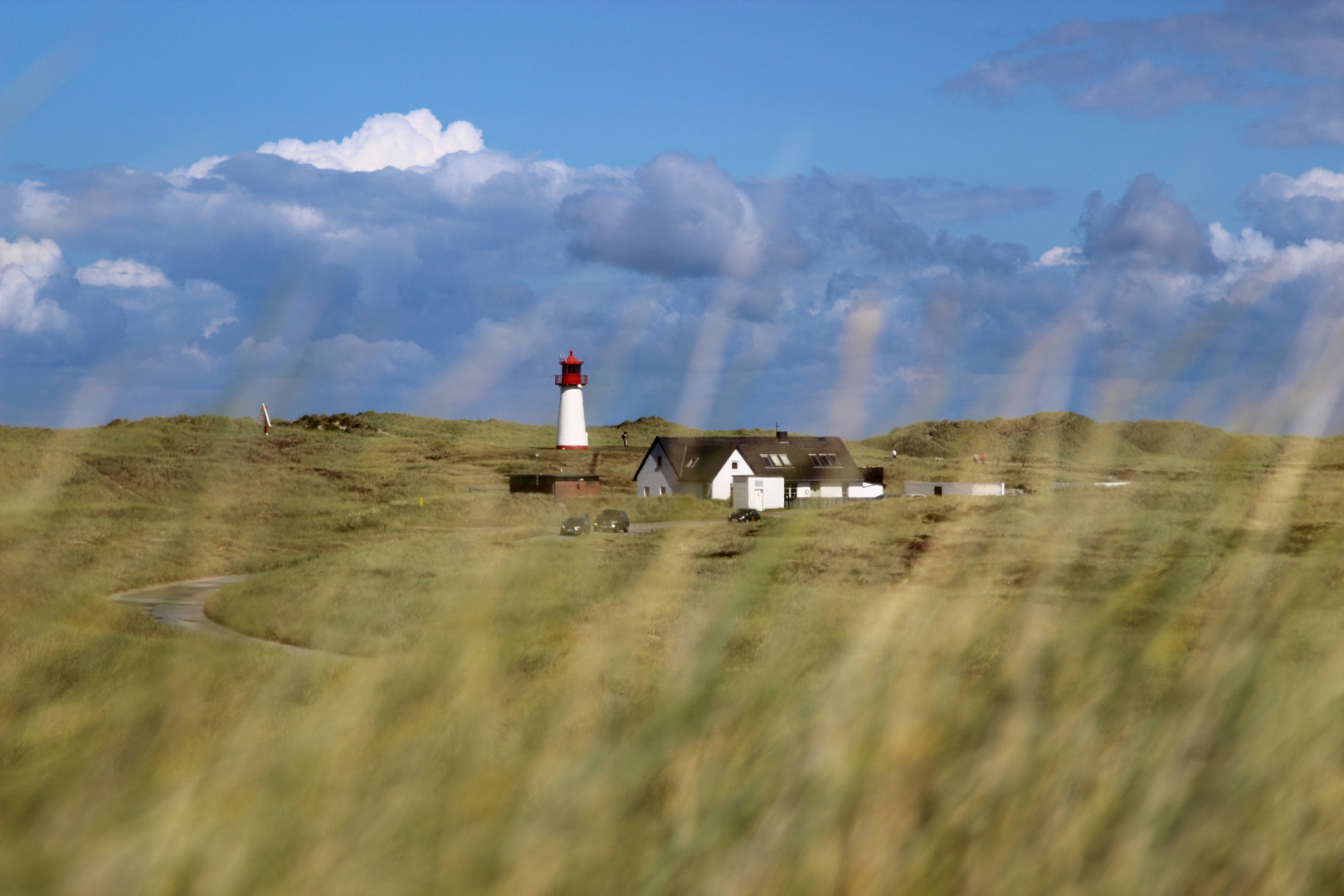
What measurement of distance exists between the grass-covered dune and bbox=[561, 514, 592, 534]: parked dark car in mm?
48155

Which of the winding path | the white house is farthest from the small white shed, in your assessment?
the winding path

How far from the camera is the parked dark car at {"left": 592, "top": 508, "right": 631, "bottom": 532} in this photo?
53.0 metres

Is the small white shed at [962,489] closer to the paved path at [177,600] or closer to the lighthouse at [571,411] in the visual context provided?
the lighthouse at [571,411]

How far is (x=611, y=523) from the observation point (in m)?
53.5

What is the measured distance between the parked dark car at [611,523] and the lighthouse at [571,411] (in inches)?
1341

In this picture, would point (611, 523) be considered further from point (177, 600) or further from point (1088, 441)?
point (1088, 441)

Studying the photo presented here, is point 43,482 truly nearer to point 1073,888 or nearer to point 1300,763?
point 1073,888

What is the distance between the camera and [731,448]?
74438 millimetres

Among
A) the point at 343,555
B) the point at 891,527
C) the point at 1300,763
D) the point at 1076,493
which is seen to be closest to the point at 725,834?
the point at 1300,763

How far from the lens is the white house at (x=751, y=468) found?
244ft

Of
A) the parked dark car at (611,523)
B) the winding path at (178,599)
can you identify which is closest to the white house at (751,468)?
the parked dark car at (611,523)

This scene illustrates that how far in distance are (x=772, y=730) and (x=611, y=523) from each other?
51623 millimetres

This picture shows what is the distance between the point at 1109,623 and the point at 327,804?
167 centimetres

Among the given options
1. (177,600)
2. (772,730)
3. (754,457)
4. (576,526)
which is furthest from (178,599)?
(754,457)
